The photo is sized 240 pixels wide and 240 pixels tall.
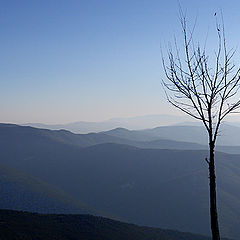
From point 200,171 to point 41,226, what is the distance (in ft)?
471

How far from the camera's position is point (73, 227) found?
64.5 meters

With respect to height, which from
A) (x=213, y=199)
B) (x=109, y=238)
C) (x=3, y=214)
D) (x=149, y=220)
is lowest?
(x=149, y=220)

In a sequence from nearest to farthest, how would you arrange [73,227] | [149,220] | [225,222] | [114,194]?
[73,227], [225,222], [149,220], [114,194]

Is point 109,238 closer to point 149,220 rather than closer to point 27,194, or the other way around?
point 149,220

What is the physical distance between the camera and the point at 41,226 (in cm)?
5975

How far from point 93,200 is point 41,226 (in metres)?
118

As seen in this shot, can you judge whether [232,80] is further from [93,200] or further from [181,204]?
[93,200]

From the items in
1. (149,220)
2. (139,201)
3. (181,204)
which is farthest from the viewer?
(139,201)

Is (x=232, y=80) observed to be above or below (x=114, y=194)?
above

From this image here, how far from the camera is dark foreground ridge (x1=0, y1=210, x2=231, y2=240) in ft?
178

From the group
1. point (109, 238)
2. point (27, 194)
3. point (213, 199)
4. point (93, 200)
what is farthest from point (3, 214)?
point (93, 200)

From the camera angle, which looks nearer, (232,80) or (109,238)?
(232,80)

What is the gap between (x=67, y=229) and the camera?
6209 cm

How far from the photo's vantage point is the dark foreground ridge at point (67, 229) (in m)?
54.3
